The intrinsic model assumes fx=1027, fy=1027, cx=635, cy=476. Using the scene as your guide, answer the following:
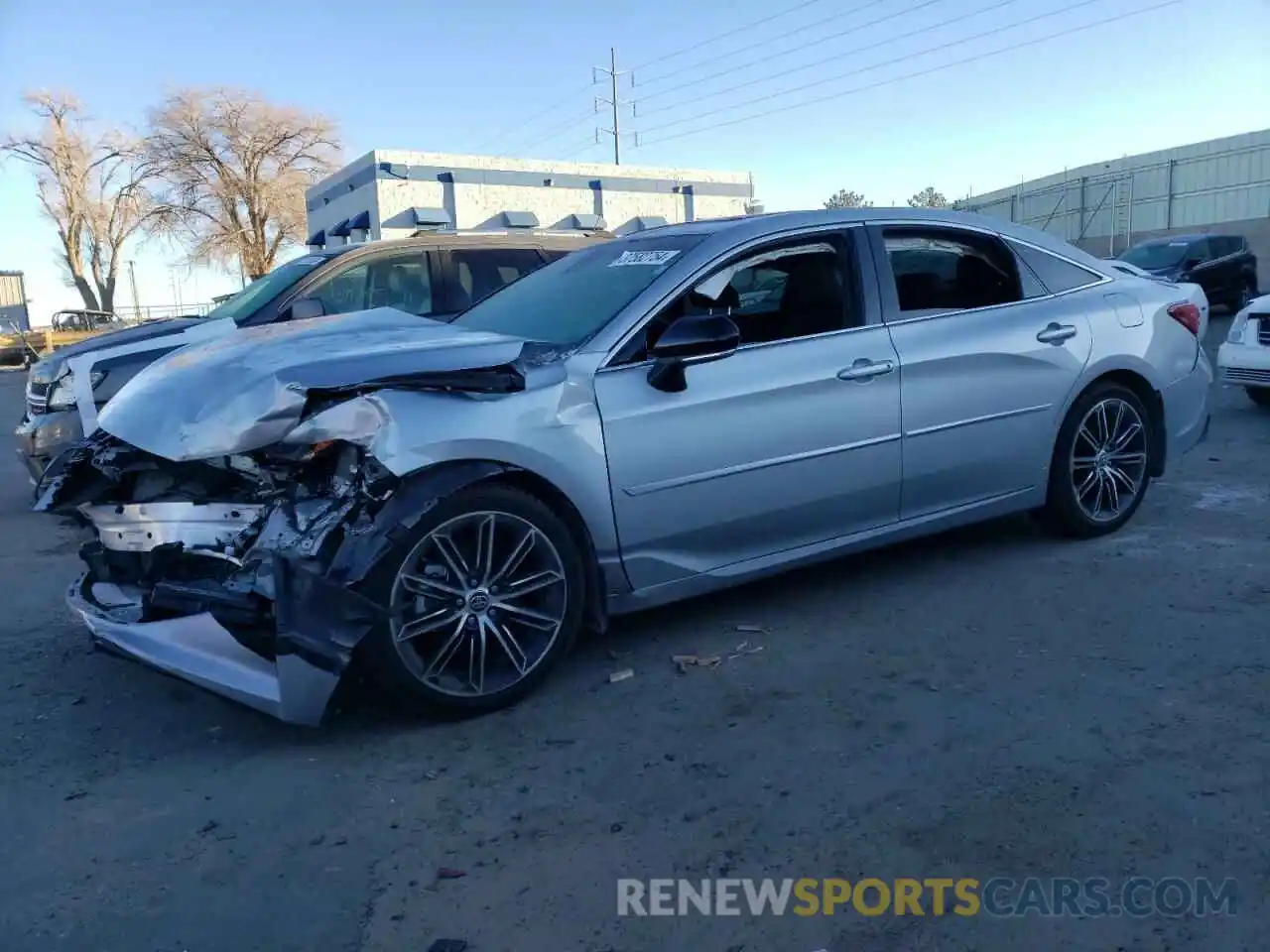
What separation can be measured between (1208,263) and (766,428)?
19.0 metres

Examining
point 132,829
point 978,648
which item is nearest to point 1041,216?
point 978,648

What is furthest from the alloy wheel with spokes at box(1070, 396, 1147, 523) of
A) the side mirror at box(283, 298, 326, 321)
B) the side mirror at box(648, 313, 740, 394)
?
the side mirror at box(283, 298, 326, 321)

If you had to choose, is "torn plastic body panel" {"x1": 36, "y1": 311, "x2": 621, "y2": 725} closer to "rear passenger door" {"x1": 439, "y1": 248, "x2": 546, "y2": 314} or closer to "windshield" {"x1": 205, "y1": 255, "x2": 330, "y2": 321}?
"windshield" {"x1": 205, "y1": 255, "x2": 330, "y2": 321}

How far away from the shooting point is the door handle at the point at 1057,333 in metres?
4.81

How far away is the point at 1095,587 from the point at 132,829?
385 cm

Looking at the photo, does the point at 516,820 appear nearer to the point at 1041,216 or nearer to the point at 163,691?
the point at 163,691

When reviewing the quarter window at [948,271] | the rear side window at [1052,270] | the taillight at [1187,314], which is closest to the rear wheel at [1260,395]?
the taillight at [1187,314]

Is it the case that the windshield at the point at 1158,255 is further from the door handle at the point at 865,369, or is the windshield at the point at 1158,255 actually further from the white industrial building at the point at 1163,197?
the door handle at the point at 865,369

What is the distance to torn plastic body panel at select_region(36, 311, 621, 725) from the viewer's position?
10.4ft

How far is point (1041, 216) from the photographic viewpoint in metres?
30.9

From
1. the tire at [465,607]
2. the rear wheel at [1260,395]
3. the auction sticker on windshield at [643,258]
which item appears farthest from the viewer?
the rear wheel at [1260,395]

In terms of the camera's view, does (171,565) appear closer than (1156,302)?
Yes

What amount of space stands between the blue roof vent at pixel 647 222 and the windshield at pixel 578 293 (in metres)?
0.53

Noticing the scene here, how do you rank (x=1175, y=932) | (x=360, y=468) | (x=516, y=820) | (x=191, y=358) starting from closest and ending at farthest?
(x=1175, y=932), (x=516, y=820), (x=360, y=468), (x=191, y=358)
